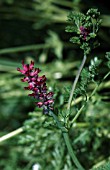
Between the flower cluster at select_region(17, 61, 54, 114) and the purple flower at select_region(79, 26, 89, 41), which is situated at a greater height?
the purple flower at select_region(79, 26, 89, 41)

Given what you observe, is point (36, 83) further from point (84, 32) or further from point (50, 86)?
point (50, 86)

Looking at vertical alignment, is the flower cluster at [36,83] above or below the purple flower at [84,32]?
below

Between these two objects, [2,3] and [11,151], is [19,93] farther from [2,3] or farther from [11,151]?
[2,3]

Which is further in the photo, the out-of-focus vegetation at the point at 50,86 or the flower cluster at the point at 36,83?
the out-of-focus vegetation at the point at 50,86

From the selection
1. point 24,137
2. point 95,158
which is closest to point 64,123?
point 24,137

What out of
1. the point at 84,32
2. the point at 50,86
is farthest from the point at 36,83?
the point at 50,86

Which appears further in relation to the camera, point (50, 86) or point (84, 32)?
point (50, 86)

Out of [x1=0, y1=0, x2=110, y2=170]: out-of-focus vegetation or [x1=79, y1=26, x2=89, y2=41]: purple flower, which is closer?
[x1=79, y1=26, x2=89, y2=41]: purple flower

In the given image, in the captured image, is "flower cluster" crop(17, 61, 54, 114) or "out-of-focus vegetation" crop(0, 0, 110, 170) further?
"out-of-focus vegetation" crop(0, 0, 110, 170)
